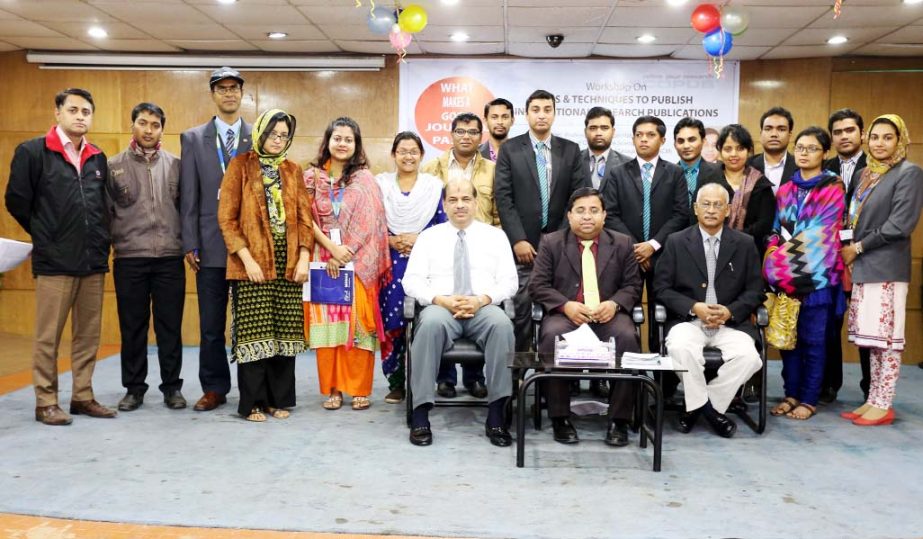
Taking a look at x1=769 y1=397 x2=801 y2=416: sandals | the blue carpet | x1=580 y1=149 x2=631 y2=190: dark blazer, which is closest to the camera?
the blue carpet

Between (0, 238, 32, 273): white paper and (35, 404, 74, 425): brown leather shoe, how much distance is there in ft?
2.47

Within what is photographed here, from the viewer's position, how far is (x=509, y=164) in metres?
4.60

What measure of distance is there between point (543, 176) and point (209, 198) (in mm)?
1898

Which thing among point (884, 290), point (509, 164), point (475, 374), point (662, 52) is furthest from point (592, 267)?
point (662, 52)

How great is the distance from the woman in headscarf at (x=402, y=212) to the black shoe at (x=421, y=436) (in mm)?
890

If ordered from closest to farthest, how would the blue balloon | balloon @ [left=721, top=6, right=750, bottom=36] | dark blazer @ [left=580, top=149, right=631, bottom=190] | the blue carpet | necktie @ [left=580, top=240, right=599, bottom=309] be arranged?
the blue carpet → necktie @ [left=580, top=240, right=599, bottom=309] → dark blazer @ [left=580, top=149, right=631, bottom=190] → balloon @ [left=721, top=6, right=750, bottom=36] → the blue balloon

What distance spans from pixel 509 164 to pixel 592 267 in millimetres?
862

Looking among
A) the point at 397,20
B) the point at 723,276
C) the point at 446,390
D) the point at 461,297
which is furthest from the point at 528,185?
the point at 397,20

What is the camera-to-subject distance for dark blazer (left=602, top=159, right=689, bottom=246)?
14.9ft

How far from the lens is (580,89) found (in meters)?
6.92

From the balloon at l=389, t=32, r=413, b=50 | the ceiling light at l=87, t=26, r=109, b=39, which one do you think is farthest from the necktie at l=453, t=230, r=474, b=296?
the ceiling light at l=87, t=26, r=109, b=39

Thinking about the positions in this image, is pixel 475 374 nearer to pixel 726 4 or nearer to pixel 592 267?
pixel 592 267

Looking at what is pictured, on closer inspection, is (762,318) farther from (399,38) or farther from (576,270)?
(399,38)

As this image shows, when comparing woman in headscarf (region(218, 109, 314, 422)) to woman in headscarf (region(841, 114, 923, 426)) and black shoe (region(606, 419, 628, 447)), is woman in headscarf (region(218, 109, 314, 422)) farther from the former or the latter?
woman in headscarf (region(841, 114, 923, 426))
